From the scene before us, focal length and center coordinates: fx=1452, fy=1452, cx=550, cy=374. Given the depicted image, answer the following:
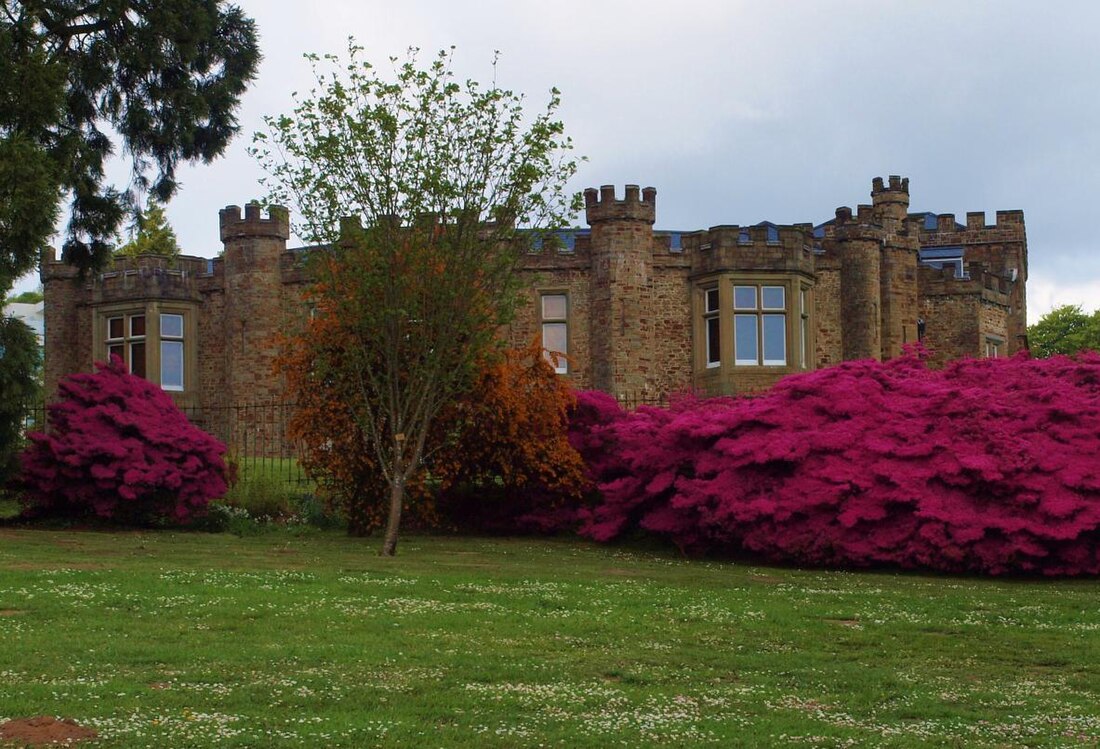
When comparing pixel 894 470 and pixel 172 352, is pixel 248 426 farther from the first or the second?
pixel 894 470

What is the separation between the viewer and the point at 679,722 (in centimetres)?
958

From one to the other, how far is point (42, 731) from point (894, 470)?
13112mm

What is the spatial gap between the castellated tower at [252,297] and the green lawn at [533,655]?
61.9 feet

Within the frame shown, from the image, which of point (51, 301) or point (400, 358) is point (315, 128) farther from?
point (51, 301)

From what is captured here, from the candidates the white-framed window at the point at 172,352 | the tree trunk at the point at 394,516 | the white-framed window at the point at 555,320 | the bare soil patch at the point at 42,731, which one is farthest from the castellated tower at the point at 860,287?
the bare soil patch at the point at 42,731

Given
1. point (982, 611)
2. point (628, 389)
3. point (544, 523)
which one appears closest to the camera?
point (982, 611)

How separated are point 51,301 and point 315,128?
22.6 metres

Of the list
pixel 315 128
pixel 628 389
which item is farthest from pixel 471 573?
pixel 628 389

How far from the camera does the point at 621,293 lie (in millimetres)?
35531

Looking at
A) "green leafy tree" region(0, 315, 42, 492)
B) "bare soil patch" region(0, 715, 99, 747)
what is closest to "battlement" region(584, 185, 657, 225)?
"green leafy tree" region(0, 315, 42, 492)

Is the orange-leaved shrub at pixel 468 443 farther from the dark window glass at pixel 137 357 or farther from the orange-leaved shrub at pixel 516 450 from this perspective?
the dark window glass at pixel 137 357

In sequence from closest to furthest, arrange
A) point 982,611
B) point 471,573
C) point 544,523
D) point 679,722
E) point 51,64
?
1. point 679,722
2. point 982,611
3. point 471,573
4. point 51,64
5. point 544,523

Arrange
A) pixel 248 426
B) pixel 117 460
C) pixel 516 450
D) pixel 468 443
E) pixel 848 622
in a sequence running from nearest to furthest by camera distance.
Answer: pixel 848 622, pixel 516 450, pixel 468 443, pixel 117 460, pixel 248 426

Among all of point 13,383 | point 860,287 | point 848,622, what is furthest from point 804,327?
point 848,622
